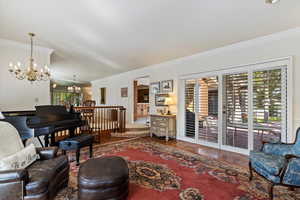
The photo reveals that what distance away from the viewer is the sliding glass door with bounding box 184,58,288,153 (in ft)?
10.2

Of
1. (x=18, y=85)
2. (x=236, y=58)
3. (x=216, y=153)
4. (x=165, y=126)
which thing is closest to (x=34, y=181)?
(x=18, y=85)

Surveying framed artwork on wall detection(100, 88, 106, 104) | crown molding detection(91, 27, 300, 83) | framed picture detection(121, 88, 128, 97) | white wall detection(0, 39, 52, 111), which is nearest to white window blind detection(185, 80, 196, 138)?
crown molding detection(91, 27, 300, 83)

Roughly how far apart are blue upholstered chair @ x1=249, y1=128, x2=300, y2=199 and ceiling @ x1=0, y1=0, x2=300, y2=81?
199 centimetres

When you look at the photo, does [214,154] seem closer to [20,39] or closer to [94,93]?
[20,39]

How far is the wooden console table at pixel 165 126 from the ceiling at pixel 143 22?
6.94 feet

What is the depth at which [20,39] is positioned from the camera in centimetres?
351

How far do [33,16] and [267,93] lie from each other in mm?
4785

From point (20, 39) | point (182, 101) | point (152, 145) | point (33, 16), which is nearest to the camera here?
point (33, 16)

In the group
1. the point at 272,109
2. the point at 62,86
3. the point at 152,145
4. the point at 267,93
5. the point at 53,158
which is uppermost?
the point at 62,86

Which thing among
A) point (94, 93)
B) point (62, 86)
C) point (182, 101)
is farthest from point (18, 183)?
point (62, 86)

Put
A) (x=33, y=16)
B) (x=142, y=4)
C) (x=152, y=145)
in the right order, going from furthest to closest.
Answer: (x=152, y=145) → (x=33, y=16) → (x=142, y=4)

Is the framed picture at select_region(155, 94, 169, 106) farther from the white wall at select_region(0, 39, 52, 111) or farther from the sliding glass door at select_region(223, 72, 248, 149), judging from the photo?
the white wall at select_region(0, 39, 52, 111)

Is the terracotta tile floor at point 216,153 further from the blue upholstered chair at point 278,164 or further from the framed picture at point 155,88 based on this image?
the framed picture at point 155,88

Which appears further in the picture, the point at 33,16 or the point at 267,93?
the point at 267,93
